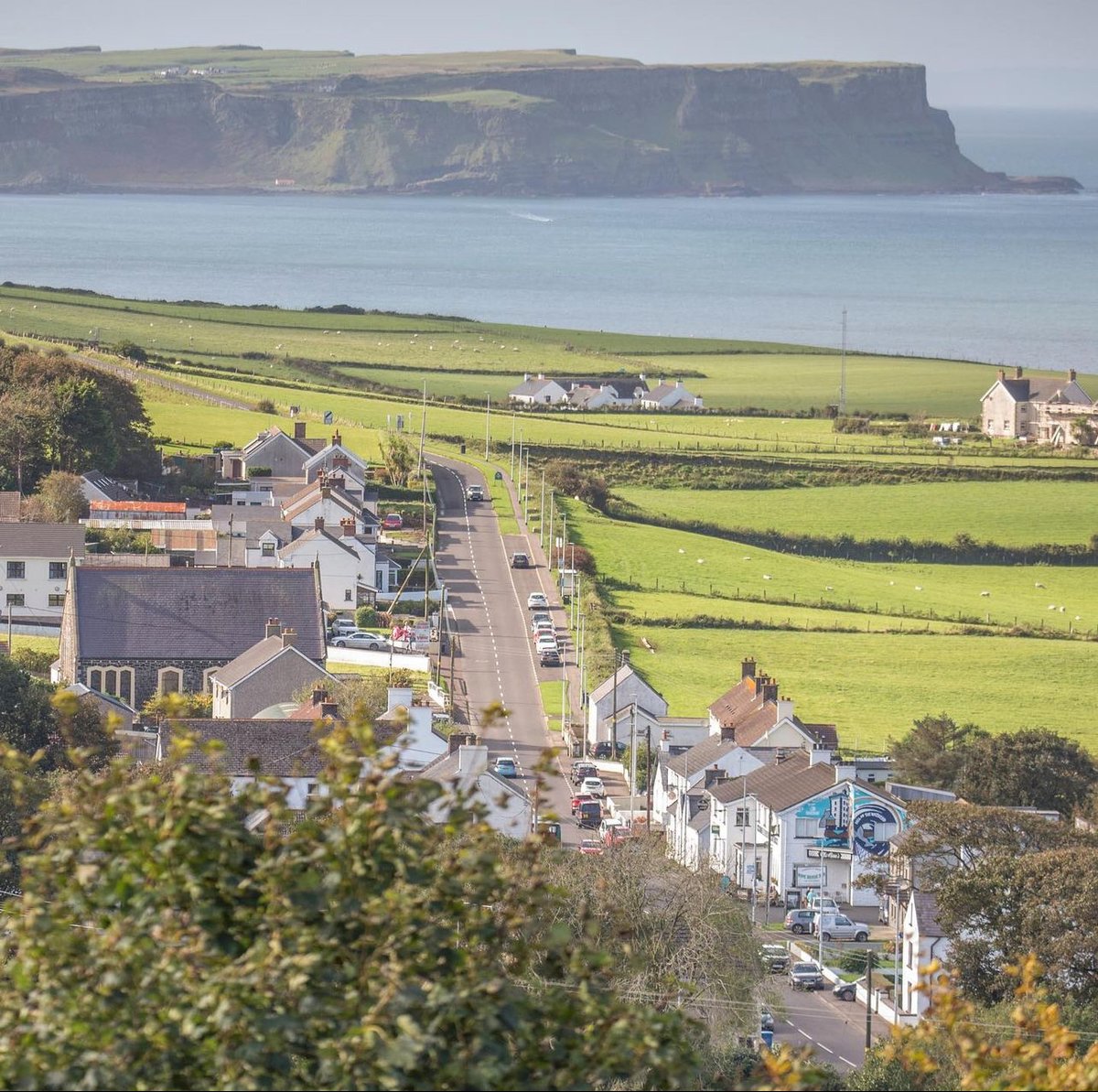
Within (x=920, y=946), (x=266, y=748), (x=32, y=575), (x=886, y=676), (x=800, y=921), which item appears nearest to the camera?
(x=920, y=946)

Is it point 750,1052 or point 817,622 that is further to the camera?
point 817,622

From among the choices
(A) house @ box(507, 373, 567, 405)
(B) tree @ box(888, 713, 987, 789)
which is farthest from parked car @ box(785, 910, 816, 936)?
(A) house @ box(507, 373, 567, 405)

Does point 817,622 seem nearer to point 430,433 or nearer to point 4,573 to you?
point 4,573

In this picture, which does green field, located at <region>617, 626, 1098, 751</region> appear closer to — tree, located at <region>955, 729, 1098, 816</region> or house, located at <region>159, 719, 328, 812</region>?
tree, located at <region>955, 729, 1098, 816</region>

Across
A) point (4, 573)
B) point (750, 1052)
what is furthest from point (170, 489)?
point (750, 1052)

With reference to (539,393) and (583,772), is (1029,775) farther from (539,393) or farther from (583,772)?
(539,393)

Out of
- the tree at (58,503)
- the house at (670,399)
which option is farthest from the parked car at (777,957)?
the house at (670,399)

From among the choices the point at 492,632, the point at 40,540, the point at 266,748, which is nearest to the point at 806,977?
the point at 266,748
